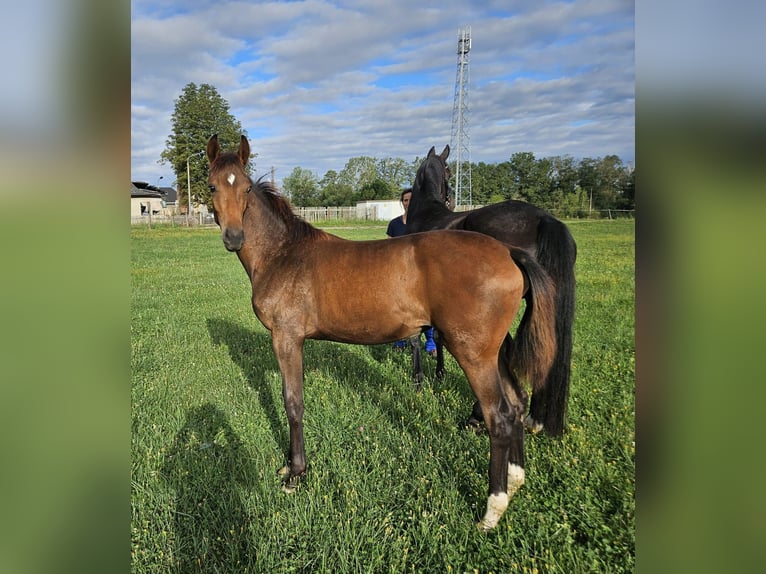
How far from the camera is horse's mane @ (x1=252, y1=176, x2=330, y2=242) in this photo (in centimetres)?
383

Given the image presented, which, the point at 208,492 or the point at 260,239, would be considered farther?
the point at 260,239

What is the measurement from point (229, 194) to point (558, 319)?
9.92 ft

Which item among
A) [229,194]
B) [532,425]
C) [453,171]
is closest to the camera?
[229,194]

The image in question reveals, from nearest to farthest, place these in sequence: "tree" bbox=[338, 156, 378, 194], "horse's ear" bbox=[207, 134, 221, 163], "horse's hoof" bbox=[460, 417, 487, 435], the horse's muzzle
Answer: the horse's muzzle
"horse's ear" bbox=[207, 134, 221, 163]
"horse's hoof" bbox=[460, 417, 487, 435]
"tree" bbox=[338, 156, 378, 194]

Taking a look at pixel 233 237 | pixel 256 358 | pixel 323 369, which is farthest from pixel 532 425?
pixel 256 358

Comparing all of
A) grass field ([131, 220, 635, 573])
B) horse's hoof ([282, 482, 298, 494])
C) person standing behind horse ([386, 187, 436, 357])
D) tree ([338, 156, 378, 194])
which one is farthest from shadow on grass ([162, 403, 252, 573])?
tree ([338, 156, 378, 194])

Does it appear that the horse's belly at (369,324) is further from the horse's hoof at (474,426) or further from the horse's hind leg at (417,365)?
the horse's hind leg at (417,365)

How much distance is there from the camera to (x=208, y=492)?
3287 millimetres

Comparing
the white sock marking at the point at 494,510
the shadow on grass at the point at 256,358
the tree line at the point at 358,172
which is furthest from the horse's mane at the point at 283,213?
the tree line at the point at 358,172

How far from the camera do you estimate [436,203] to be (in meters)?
6.12

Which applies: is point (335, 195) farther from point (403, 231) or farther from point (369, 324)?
point (369, 324)

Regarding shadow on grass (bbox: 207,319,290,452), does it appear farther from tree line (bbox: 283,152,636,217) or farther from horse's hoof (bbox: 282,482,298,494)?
tree line (bbox: 283,152,636,217)
